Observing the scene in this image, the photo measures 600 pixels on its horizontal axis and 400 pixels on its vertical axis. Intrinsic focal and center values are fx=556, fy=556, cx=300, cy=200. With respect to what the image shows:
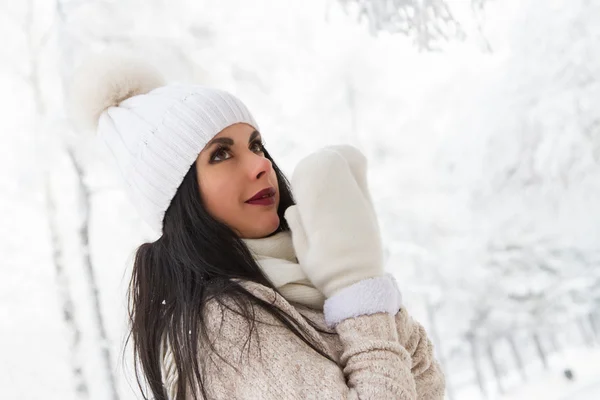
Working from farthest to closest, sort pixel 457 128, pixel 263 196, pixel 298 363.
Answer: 1. pixel 457 128
2. pixel 263 196
3. pixel 298 363

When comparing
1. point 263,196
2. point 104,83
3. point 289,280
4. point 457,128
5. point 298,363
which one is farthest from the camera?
point 457,128

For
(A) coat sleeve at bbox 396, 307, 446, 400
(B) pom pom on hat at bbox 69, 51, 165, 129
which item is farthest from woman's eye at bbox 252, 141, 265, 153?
(A) coat sleeve at bbox 396, 307, 446, 400

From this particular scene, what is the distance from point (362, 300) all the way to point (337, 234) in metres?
0.09

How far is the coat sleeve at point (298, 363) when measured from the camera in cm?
65

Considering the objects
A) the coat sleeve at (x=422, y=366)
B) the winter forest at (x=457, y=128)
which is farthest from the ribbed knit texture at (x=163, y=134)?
the winter forest at (x=457, y=128)

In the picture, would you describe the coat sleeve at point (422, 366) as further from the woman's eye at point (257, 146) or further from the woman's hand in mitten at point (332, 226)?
the woman's eye at point (257, 146)

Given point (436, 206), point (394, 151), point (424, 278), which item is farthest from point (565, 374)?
point (394, 151)

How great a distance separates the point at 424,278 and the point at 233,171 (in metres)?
1.55

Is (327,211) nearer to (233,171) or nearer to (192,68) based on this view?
(233,171)

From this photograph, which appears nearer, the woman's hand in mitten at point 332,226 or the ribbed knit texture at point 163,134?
the woman's hand in mitten at point 332,226

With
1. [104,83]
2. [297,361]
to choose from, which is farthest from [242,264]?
[104,83]

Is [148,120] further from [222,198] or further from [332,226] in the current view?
[332,226]

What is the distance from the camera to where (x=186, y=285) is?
0.79m

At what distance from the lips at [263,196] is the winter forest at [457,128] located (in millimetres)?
1247
